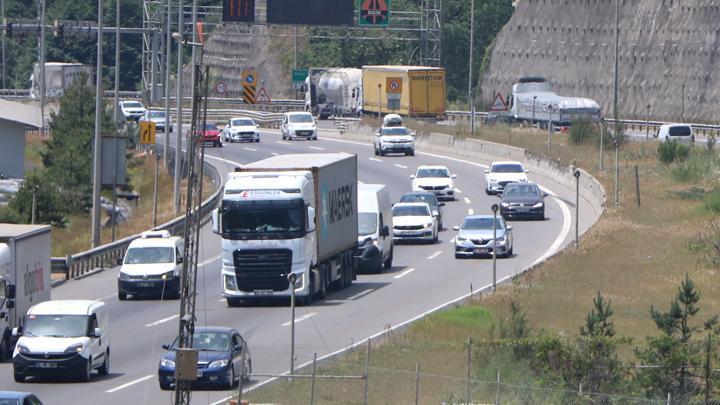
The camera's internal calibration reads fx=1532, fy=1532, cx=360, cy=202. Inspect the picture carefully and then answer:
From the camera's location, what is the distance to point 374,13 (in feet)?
315

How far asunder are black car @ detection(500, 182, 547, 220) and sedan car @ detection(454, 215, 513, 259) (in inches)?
358

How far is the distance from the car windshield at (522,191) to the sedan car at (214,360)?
31.0 metres

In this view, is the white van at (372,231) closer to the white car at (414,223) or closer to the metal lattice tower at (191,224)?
the white car at (414,223)

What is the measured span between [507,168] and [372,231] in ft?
68.8

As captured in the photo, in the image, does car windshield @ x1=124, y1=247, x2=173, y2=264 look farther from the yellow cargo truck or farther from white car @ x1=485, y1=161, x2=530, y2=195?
the yellow cargo truck

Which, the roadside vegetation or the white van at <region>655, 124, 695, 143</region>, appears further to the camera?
the white van at <region>655, 124, 695, 143</region>

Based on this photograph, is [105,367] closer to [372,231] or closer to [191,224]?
[191,224]

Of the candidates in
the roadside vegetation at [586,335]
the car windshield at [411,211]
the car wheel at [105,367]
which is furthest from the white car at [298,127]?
the car wheel at [105,367]

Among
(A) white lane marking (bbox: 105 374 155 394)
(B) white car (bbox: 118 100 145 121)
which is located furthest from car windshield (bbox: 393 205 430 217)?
(B) white car (bbox: 118 100 145 121)

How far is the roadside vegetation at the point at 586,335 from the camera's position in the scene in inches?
1006

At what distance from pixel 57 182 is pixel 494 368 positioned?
135 feet

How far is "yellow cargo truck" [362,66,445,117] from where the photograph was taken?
320 feet

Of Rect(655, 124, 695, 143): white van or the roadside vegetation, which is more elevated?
Rect(655, 124, 695, 143): white van

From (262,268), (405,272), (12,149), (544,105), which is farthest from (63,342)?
(544,105)
